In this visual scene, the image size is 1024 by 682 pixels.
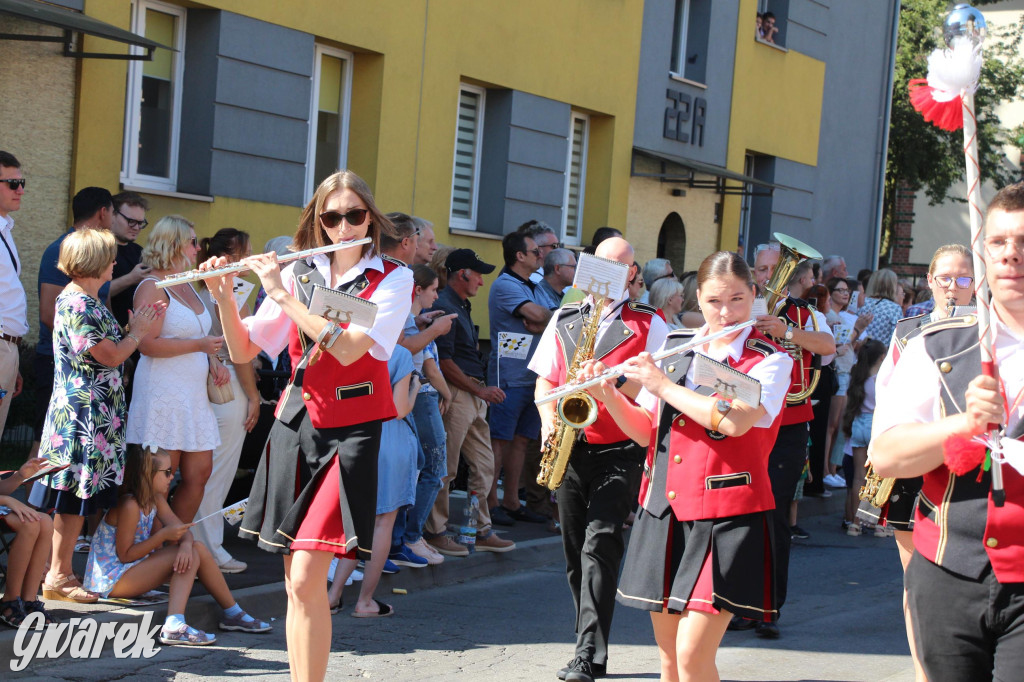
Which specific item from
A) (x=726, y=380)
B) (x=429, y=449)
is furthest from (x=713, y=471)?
(x=429, y=449)

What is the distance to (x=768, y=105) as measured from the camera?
18.6 meters

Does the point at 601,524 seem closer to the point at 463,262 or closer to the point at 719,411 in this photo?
the point at 719,411

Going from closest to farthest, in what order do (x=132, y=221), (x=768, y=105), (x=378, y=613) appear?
(x=378, y=613), (x=132, y=221), (x=768, y=105)

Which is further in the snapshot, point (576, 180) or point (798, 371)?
point (576, 180)

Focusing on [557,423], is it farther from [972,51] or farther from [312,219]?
[972,51]

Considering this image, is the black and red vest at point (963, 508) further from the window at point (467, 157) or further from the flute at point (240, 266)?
the window at point (467, 157)

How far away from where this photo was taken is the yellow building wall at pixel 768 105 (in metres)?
17.9

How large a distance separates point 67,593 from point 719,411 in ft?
11.8

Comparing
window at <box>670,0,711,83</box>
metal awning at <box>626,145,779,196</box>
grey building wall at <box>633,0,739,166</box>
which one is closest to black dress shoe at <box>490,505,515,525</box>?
metal awning at <box>626,145,779,196</box>

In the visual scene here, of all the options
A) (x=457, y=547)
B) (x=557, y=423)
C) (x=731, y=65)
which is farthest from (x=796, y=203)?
(x=557, y=423)

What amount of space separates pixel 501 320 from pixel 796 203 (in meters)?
11.7

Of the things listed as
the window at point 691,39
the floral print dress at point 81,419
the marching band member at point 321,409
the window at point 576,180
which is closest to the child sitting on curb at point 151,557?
the floral print dress at point 81,419

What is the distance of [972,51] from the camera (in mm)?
2918

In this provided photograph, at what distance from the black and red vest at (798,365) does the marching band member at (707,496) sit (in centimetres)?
261
